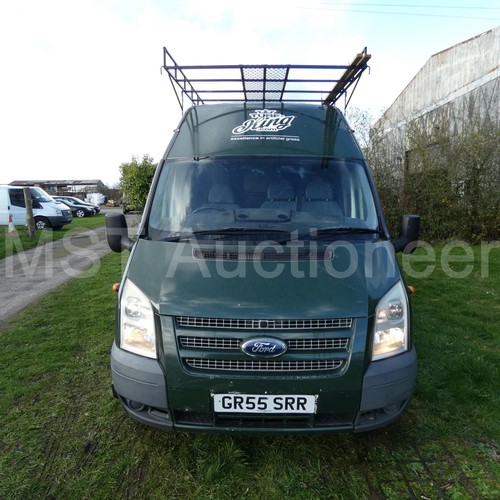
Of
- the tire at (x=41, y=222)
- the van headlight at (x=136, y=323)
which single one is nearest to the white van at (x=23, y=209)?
the tire at (x=41, y=222)

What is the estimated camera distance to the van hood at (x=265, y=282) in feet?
7.60

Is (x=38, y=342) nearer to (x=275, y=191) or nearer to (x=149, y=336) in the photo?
(x=149, y=336)

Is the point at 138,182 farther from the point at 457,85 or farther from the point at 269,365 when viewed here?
the point at 269,365

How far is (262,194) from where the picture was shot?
341cm

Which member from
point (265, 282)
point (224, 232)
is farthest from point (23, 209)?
point (265, 282)

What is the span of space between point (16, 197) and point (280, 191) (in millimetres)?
17382

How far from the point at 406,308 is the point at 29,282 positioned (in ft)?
24.6

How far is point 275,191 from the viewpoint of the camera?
135 inches

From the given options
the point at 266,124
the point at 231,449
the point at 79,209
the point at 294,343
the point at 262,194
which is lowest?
the point at 231,449

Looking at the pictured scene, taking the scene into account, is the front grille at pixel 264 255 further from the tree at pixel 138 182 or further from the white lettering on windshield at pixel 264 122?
the tree at pixel 138 182

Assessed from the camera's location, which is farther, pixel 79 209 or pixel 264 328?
pixel 79 209

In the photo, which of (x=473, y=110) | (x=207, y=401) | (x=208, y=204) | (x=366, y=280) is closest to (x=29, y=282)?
(x=208, y=204)

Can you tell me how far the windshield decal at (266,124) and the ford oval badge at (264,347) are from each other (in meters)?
2.02

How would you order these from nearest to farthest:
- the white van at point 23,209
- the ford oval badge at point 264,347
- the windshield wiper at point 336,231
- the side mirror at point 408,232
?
1. the ford oval badge at point 264,347
2. the windshield wiper at point 336,231
3. the side mirror at point 408,232
4. the white van at point 23,209
